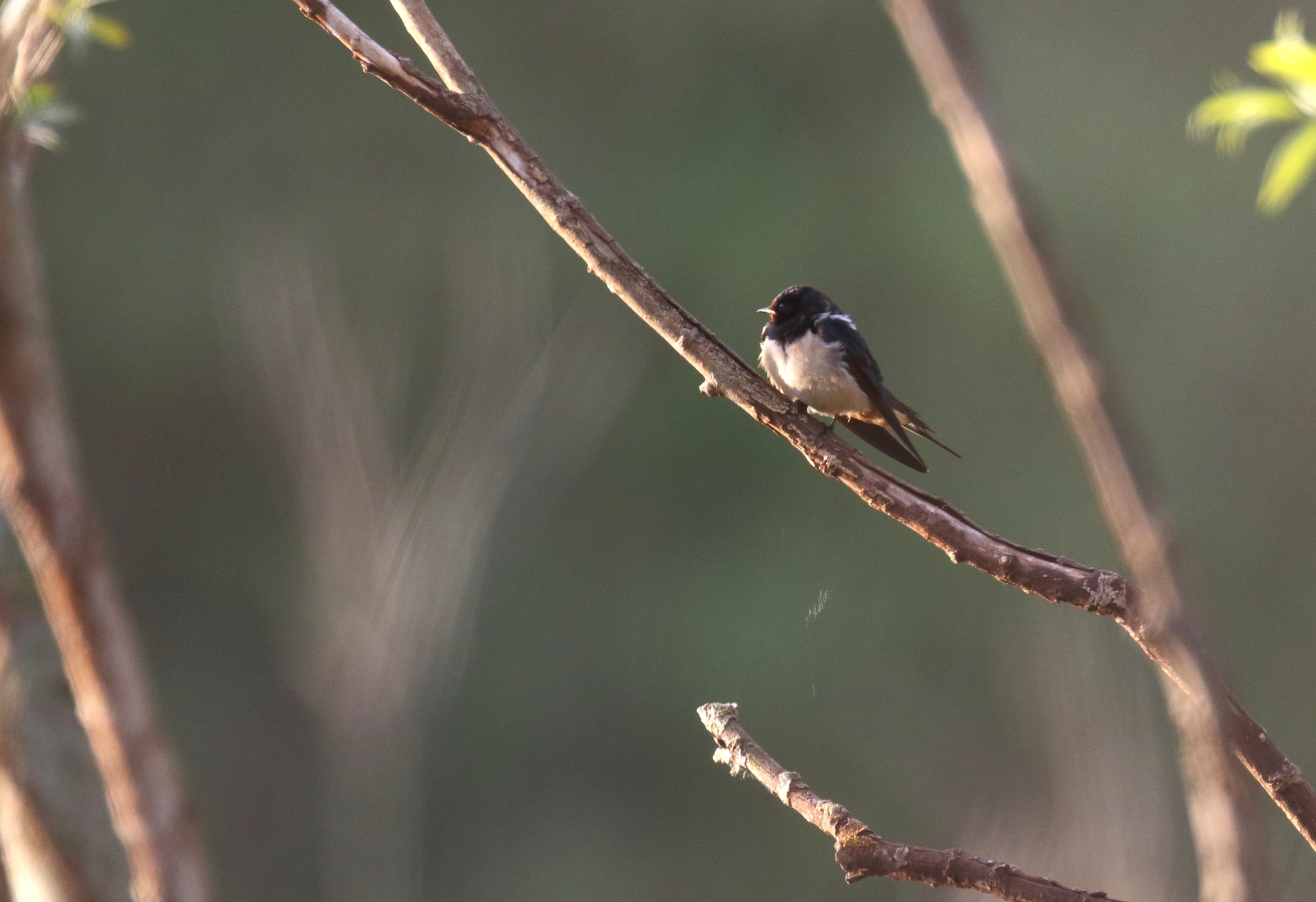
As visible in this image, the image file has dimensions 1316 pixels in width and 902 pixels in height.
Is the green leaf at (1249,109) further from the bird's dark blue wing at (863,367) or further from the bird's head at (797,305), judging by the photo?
the bird's head at (797,305)

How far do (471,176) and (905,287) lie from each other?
2.36m

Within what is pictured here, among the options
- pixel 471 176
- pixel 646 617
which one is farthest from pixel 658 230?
pixel 646 617

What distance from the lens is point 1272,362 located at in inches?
248

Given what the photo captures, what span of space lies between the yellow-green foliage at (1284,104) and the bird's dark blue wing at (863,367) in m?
1.04

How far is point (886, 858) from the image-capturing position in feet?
3.03

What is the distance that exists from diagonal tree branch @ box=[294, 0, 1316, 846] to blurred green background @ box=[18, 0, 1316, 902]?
4.12 m

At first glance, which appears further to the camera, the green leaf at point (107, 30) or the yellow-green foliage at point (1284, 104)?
the green leaf at point (107, 30)

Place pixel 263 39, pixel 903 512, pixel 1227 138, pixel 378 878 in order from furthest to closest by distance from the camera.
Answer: pixel 263 39
pixel 378 878
pixel 903 512
pixel 1227 138

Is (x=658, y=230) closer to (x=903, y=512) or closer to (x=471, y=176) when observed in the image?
(x=471, y=176)

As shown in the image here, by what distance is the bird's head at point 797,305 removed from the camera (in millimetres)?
2121

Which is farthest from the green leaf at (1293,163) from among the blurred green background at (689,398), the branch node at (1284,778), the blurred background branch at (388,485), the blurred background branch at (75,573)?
the blurred green background at (689,398)

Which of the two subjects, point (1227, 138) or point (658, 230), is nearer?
point (1227, 138)

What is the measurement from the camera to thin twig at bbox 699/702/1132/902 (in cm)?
87

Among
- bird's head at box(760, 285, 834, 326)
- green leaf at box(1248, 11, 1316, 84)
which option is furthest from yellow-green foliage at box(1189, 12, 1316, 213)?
bird's head at box(760, 285, 834, 326)
